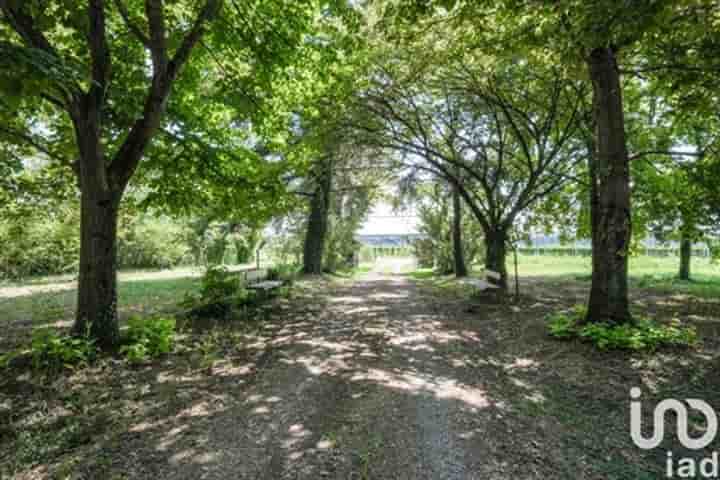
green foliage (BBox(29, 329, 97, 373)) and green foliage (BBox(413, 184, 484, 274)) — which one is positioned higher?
green foliage (BBox(413, 184, 484, 274))

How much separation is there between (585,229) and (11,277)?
24.6m

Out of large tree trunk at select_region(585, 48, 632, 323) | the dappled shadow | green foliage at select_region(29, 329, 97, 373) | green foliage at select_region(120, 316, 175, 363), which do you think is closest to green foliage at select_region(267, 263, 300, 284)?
the dappled shadow

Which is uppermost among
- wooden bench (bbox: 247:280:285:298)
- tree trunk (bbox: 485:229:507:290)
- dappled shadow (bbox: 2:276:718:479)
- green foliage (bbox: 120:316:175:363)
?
tree trunk (bbox: 485:229:507:290)

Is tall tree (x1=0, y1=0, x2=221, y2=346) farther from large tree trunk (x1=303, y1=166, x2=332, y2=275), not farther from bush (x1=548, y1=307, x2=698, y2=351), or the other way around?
large tree trunk (x1=303, y1=166, x2=332, y2=275)

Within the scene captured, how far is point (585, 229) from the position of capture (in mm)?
12602

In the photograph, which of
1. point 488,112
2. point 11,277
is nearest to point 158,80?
point 488,112

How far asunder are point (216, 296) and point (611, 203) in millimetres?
8041

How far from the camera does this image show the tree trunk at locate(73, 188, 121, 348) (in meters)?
5.10

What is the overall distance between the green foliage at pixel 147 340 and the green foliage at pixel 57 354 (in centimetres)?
45

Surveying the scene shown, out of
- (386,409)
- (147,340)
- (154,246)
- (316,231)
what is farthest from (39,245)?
(386,409)

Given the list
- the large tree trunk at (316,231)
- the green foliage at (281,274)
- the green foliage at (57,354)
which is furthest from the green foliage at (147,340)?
the large tree trunk at (316,231)

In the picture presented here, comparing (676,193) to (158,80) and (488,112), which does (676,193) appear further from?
(158,80)

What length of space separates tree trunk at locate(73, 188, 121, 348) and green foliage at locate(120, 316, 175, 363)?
0.27m

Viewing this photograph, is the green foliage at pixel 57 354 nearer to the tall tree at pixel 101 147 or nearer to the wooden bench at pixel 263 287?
the tall tree at pixel 101 147
